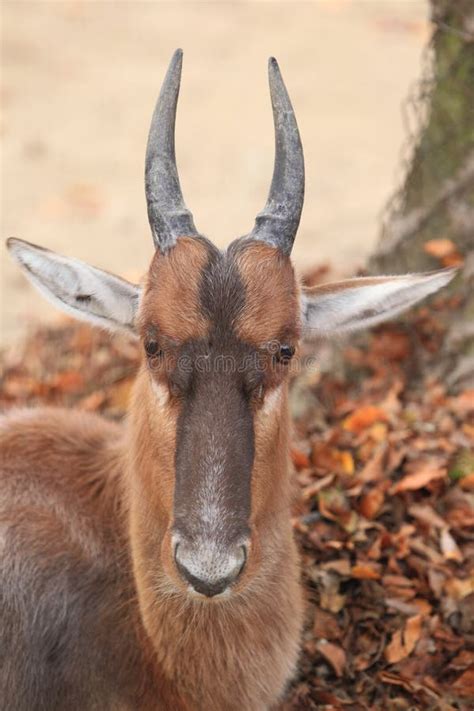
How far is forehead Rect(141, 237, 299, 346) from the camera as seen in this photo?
402 cm

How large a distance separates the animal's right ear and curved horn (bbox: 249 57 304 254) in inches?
28.7

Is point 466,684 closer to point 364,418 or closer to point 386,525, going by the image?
point 386,525

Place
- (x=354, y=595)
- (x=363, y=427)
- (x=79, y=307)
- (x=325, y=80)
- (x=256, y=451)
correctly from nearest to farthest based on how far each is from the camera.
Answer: (x=256, y=451) → (x=79, y=307) → (x=354, y=595) → (x=363, y=427) → (x=325, y=80)

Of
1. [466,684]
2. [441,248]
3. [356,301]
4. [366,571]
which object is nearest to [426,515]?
[366,571]

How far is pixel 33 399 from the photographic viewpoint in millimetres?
7887

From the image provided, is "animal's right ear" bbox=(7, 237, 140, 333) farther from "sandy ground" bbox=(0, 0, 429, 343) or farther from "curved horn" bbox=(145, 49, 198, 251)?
"sandy ground" bbox=(0, 0, 429, 343)

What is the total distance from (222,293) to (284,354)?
0.39 m

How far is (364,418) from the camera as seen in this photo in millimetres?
6363

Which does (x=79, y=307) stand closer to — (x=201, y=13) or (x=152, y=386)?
(x=152, y=386)

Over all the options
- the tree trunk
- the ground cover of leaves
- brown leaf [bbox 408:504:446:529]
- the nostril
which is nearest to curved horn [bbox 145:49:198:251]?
the nostril

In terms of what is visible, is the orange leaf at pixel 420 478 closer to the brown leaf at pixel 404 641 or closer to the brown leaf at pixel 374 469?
the brown leaf at pixel 374 469

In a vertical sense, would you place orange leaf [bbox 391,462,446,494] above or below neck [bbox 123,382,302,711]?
above

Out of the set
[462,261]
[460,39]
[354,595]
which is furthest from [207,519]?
[460,39]

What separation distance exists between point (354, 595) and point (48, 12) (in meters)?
14.7
